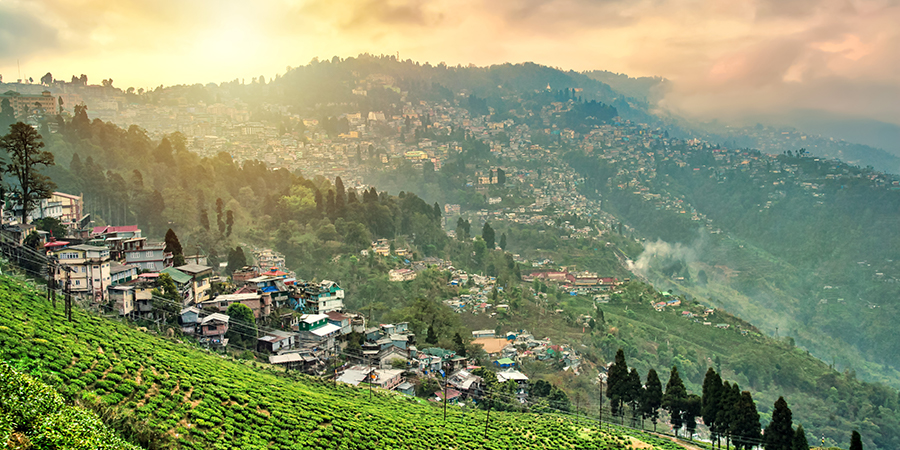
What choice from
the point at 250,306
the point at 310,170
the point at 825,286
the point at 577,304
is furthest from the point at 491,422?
the point at 825,286

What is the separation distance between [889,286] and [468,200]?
5816 cm

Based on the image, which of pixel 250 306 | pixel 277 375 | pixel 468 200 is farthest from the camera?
pixel 468 200

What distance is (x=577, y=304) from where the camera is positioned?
5350cm

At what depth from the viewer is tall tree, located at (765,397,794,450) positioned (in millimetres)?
22094

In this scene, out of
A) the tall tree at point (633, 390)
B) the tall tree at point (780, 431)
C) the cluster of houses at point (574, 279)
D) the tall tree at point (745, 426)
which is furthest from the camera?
the cluster of houses at point (574, 279)

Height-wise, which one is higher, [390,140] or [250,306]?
[390,140]

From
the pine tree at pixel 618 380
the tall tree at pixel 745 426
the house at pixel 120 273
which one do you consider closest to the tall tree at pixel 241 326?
the house at pixel 120 273

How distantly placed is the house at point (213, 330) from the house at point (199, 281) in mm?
4144

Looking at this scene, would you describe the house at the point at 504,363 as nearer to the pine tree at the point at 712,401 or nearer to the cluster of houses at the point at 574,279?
the pine tree at the point at 712,401

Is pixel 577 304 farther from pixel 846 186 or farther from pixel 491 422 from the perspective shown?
pixel 846 186

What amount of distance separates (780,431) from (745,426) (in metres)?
1.19

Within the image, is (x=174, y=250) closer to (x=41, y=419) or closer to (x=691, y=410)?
(x=41, y=419)

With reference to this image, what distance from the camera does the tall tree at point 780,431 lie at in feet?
72.5

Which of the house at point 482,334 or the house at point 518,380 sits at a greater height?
the house at point 518,380
